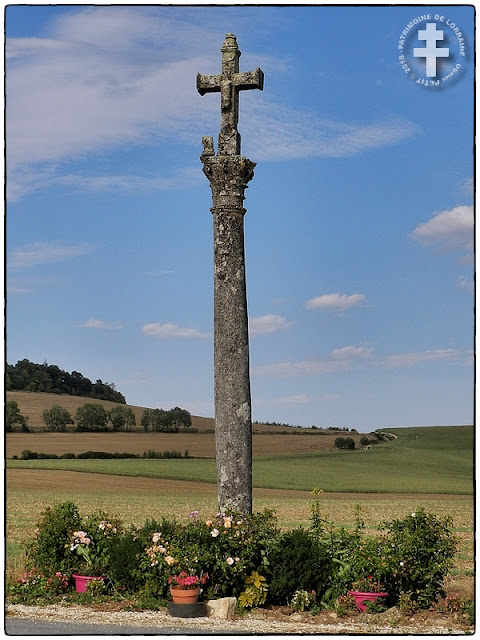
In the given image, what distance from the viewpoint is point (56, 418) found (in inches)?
1606

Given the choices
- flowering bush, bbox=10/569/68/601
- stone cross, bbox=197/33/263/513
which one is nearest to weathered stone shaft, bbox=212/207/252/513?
stone cross, bbox=197/33/263/513

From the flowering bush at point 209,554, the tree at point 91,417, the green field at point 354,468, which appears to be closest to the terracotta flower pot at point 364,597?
the flowering bush at point 209,554

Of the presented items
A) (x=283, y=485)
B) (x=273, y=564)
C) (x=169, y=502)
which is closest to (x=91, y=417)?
(x=283, y=485)

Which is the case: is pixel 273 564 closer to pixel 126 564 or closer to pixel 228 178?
pixel 126 564

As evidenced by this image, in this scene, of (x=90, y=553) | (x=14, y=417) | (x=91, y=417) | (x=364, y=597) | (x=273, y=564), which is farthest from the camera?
(x=91, y=417)

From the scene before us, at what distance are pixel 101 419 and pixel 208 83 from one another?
100ft

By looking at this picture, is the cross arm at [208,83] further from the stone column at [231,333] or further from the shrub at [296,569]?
the shrub at [296,569]

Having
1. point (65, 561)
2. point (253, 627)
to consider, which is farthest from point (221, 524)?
point (65, 561)

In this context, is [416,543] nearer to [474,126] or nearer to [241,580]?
[241,580]

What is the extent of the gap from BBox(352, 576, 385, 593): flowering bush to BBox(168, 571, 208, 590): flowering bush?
195cm

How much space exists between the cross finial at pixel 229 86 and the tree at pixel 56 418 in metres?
29.5

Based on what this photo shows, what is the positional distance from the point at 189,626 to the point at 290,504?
17984 millimetres

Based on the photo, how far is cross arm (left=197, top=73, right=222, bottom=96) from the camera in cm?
1309

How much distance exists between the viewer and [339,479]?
42.5 m
